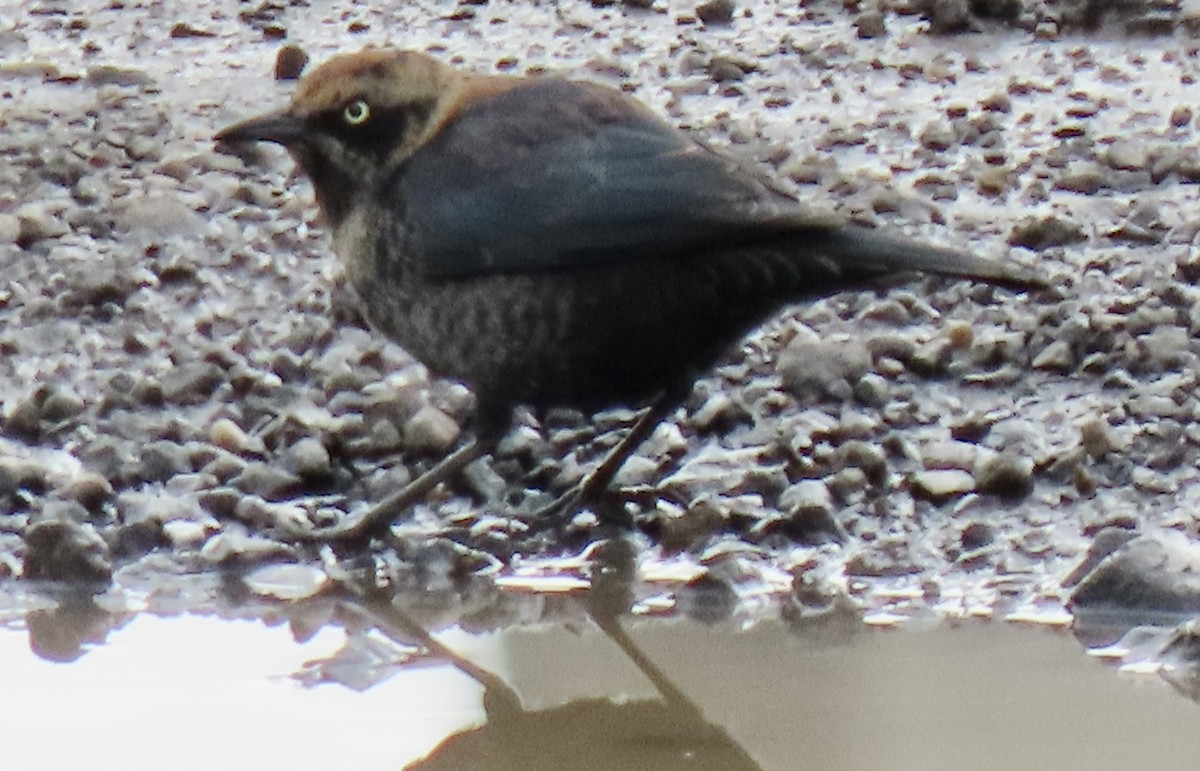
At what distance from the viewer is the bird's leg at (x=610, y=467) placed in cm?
479

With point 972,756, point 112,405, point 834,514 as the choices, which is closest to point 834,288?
point 834,514

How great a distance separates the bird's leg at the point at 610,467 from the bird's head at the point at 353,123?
2.59ft

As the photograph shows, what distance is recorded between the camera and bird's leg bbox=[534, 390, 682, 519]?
15.7ft

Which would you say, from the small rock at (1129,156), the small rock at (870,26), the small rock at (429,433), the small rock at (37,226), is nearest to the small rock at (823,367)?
the small rock at (429,433)

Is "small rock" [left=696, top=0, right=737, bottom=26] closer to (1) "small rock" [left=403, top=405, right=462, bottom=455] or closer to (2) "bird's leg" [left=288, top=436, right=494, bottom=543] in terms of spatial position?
(1) "small rock" [left=403, top=405, right=462, bottom=455]

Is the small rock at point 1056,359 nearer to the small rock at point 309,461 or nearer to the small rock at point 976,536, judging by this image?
the small rock at point 976,536

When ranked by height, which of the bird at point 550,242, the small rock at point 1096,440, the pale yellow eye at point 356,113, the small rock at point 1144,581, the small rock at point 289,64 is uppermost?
the pale yellow eye at point 356,113

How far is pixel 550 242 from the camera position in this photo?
4512mm

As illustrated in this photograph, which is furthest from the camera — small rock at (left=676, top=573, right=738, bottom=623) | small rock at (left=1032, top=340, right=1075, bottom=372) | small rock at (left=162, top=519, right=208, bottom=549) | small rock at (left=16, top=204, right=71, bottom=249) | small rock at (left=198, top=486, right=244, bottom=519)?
small rock at (left=16, top=204, right=71, bottom=249)

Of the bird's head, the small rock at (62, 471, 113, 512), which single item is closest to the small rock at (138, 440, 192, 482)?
the small rock at (62, 471, 113, 512)

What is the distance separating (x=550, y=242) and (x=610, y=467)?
23.5 inches

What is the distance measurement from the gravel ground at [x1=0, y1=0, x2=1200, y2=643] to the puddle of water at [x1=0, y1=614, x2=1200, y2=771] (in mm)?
214

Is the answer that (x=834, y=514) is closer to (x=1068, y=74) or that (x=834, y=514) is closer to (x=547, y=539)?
(x=547, y=539)

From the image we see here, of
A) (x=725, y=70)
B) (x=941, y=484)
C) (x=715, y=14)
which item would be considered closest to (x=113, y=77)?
(x=725, y=70)
